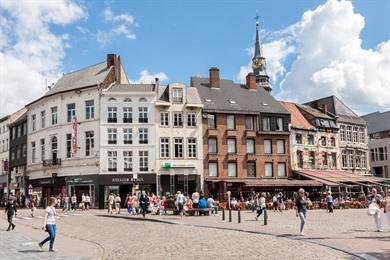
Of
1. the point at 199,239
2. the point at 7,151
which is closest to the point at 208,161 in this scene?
the point at 7,151

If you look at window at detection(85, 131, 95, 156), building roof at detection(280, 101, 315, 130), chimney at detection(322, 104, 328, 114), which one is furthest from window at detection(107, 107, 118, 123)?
chimney at detection(322, 104, 328, 114)

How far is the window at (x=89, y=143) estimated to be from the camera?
146 feet

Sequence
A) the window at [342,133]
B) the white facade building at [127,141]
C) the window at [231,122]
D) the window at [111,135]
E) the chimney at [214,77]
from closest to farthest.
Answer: the white facade building at [127,141] < the window at [111,135] < the window at [231,122] < the chimney at [214,77] < the window at [342,133]

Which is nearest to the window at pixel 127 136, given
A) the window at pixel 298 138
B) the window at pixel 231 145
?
the window at pixel 231 145

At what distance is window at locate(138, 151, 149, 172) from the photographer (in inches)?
1745

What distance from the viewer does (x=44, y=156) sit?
4844cm

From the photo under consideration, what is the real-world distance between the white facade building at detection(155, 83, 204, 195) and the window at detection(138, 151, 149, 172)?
953 millimetres

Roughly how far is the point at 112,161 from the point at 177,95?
832 centimetres

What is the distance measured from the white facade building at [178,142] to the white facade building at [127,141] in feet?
2.47

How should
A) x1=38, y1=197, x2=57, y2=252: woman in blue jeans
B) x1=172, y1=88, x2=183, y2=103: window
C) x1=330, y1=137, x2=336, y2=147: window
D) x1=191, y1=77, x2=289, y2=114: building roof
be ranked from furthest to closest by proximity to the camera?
1. x1=330, y1=137, x2=336, y2=147: window
2. x1=191, y1=77, x2=289, y2=114: building roof
3. x1=172, y1=88, x2=183, y2=103: window
4. x1=38, y1=197, x2=57, y2=252: woman in blue jeans

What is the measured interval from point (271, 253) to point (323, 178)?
36788 millimetres

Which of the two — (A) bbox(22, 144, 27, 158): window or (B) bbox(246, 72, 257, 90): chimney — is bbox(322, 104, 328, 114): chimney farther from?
(A) bbox(22, 144, 27, 158): window

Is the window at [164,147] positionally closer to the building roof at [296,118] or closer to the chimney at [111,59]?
the chimney at [111,59]

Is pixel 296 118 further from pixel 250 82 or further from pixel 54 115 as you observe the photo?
pixel 54 115
